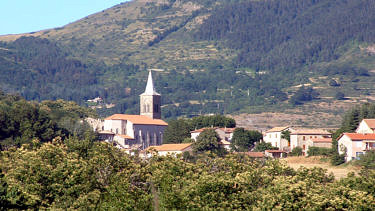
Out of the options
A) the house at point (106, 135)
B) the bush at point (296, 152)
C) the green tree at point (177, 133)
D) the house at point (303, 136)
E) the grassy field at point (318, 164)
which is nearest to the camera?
the grassy field at point (318, 164)

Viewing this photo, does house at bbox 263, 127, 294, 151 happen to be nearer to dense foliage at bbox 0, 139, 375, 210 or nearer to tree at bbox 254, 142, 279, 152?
tree at bbox 254, 142, 279, 152

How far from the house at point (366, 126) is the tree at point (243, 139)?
1768 centimetres

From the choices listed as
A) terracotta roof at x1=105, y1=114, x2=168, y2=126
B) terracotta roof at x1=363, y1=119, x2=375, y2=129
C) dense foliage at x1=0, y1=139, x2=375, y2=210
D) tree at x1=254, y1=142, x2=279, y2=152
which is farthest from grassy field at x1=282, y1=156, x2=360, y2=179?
terracotta roof at x1=105, y1=114, x2=168, y2=126

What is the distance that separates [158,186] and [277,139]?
7177cm

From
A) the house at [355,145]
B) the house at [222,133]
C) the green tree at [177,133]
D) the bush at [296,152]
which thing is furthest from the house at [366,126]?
the green tree at [177,133]

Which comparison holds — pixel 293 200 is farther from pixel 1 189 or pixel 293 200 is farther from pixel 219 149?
pixel 219 149

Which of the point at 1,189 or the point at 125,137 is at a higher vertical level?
the point at 1,189

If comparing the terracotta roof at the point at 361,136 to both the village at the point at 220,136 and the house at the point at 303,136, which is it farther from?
the house at the point at 303,136

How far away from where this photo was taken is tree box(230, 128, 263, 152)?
11631 cm

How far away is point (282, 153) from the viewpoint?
109062mm

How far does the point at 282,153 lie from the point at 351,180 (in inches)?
2161

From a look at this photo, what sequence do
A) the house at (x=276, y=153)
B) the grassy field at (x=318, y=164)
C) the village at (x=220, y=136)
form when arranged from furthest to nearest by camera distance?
1. the house at (x=276, y=153)
2. the village at (x=220, y=136)
3. the grassy field at (x=318, y=164)

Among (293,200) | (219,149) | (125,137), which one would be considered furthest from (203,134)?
(293,200)

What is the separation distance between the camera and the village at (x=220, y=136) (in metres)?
94.4
